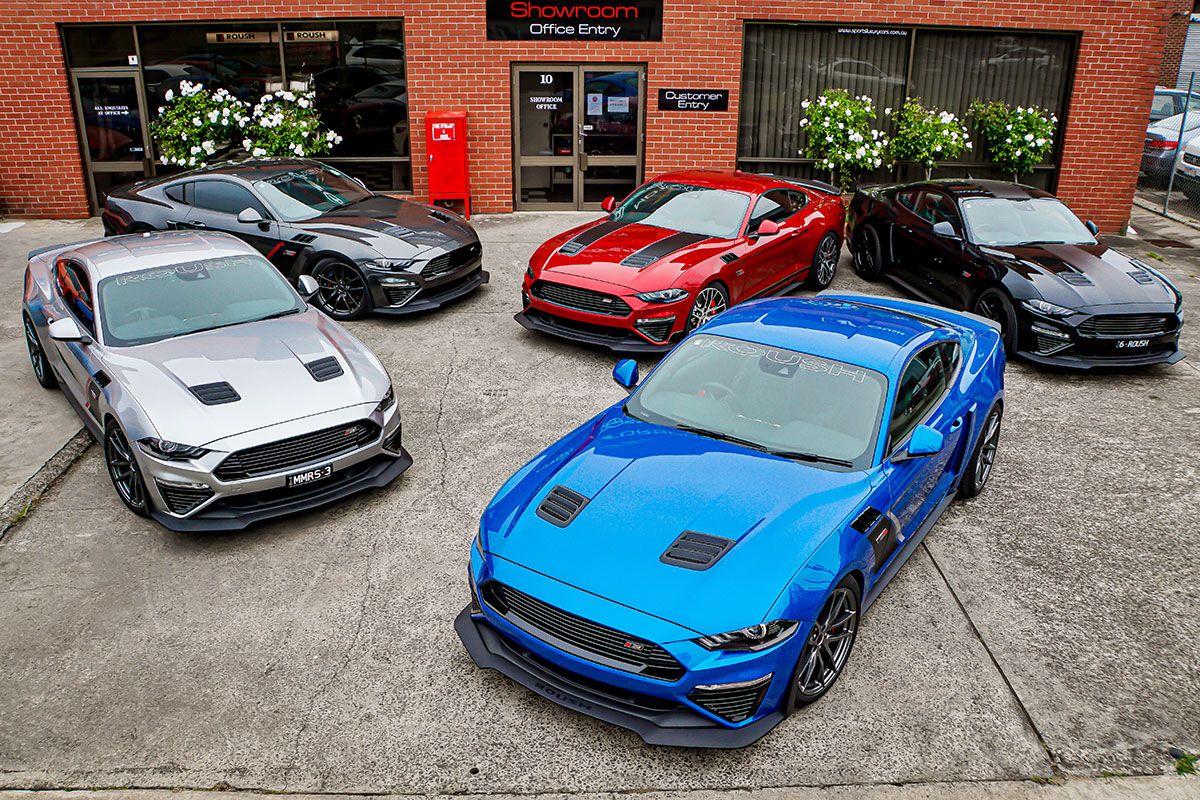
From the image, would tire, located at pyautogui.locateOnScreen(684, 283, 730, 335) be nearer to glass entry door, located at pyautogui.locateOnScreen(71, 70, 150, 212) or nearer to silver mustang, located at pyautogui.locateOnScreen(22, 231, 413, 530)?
silver mustang, located at pyautogui.locateOnScreen(22, 231, 413, 530)

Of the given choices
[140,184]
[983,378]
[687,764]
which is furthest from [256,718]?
[140,184]

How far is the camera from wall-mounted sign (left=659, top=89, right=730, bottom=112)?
587 inches

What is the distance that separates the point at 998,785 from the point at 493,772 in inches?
89.8

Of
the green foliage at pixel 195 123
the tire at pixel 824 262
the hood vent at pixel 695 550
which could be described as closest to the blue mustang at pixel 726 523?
the hood vent at pixel 695 550

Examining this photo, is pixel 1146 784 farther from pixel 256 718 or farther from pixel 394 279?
pixel 394 279

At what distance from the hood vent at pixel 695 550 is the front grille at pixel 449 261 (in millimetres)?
6418

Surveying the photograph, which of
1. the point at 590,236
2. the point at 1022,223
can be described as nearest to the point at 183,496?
the point at 590,236

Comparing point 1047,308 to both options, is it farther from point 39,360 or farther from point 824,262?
point 39,360

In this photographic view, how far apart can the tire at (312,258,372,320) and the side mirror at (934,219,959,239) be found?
6295 millimetres

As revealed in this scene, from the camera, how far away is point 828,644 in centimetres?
463

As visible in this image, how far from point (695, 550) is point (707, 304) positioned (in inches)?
204

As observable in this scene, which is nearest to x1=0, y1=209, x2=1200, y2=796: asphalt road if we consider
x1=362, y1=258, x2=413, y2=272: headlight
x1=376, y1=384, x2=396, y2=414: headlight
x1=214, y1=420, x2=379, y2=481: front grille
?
x1=214, y1=420, x2=379, y2=481: front grille

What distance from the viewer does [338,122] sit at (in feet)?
50.4

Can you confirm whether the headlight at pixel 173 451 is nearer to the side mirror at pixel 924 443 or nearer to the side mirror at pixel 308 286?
the side mirror at pixel 308 286
